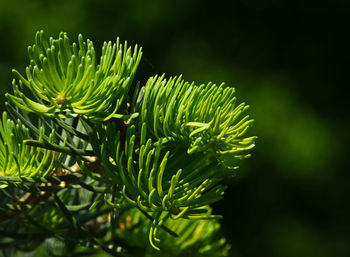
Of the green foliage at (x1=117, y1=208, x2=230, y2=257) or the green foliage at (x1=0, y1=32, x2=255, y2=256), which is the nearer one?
the green foliage at (x1=0, y1=32, x2=255, y2=256)

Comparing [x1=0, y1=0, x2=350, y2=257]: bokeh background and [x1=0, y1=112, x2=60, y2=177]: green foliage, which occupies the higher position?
[x1=0, y1=0, x2=350, y2=257]: bokeh background

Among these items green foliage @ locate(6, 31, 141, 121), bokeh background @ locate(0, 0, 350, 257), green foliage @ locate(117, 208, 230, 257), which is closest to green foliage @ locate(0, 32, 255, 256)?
green foliage @ locate(6, 31, 141, 121)

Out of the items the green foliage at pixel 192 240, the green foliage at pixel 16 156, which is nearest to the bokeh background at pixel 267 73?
the green foliage at pixel 192 240

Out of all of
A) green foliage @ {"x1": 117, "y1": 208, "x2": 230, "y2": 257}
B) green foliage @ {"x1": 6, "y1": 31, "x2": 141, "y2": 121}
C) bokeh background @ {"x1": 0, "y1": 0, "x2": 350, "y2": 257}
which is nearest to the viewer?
green foliage @ {"x1": 6, "y1": 31, "x2": 141, "y2": 121}

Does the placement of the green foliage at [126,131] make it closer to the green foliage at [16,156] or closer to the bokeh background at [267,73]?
the green foliage at [16,156]

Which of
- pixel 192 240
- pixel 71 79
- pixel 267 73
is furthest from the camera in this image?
pixel 267 73

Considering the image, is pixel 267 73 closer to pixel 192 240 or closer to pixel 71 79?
pixel 192 240

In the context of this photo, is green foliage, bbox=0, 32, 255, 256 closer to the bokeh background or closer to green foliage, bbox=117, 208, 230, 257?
green foliage, bbox=117, 208, 230, 257

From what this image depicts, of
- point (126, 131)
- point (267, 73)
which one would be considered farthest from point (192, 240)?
point (267, 73)

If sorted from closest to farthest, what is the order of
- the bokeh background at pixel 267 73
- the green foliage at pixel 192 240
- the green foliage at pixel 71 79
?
the green foliage at pixel 71 79 < the green foliage at pixel 192 240 < the bokeh background at pixel 267 73

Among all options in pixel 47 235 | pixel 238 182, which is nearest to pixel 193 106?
pixel 47 235
